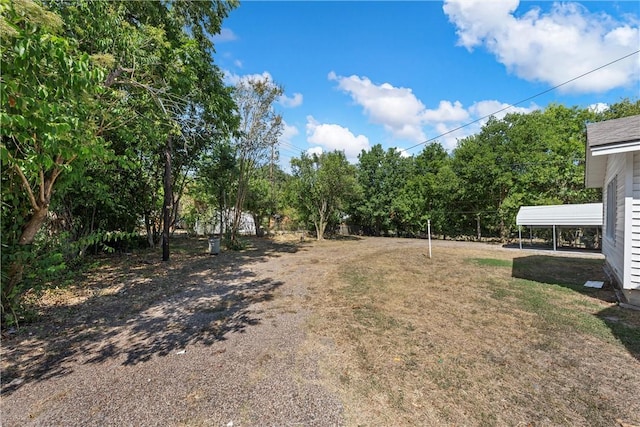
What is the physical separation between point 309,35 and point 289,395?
10.2 meters

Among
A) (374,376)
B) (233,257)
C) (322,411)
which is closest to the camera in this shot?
(322,411)

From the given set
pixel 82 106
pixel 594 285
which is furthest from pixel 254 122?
pixel 594 285

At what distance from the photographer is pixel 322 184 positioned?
17.0 metres

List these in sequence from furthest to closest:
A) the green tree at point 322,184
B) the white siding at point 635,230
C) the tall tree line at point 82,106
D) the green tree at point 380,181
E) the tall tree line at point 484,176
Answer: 1. the green tree at point 380,181
2. the green tree at point 322,184
3. the tall tree line at point 484,176
4. the white siding at point 635,230
5. the tall tree line at point 82,106

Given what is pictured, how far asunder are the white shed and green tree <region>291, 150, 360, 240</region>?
9.20m

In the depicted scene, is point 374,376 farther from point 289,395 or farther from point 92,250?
point 92,250

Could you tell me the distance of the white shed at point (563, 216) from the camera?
11359 millimetres

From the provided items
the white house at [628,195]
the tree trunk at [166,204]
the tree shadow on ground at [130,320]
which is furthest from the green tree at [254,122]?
the white house at [628,195]

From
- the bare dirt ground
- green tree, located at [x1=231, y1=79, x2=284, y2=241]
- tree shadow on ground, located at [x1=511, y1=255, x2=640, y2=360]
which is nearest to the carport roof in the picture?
tree shadow on ground, located at [x1=511, y1=255, x2=640, y2=360]

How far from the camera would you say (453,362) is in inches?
108

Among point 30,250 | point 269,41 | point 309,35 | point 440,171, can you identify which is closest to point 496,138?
point 440,171

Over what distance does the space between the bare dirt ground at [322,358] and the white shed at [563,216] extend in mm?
8379

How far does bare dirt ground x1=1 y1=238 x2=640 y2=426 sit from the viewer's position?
205cm

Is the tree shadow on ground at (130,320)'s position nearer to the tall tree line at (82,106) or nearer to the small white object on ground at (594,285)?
the tall tree line at (82,106)
